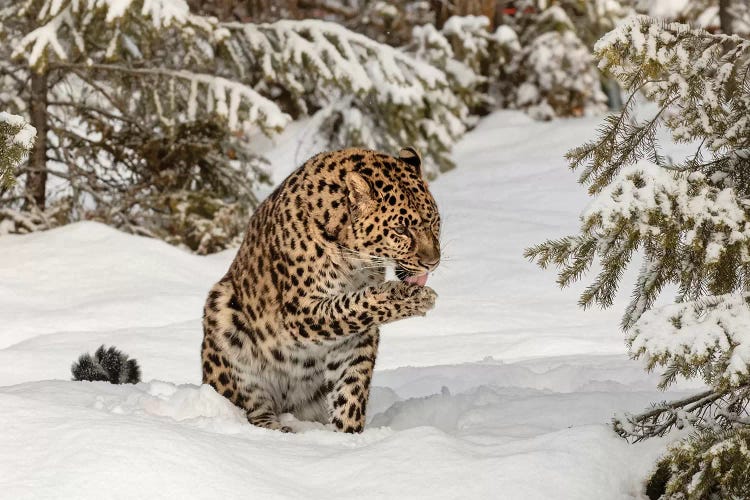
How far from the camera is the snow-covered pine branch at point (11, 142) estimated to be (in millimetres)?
4305

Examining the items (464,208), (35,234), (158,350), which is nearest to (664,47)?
(158,350)

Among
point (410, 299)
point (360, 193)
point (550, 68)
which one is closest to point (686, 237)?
point (410, 299)

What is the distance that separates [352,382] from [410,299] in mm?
Result: 715

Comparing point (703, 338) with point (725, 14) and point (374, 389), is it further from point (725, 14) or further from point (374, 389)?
point (725, 14)

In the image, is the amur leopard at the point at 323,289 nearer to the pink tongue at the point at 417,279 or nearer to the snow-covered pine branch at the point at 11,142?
the pink tongue at the point at 417,279

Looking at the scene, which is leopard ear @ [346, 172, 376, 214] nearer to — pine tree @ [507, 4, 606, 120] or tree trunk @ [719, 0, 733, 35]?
tree trunk @ [719, 0, 733, 35]

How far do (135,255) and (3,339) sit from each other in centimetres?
209

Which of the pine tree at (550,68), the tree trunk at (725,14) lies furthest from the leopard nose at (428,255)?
the pine tree at (550,68)

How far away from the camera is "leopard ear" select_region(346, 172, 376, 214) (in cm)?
478

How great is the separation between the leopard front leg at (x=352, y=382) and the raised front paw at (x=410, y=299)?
58 cm

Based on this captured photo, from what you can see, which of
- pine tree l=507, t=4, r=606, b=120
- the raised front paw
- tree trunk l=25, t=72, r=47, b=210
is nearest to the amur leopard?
the raised front paw

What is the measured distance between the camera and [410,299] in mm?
4516

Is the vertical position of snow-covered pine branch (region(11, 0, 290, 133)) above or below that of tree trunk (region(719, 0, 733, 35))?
below

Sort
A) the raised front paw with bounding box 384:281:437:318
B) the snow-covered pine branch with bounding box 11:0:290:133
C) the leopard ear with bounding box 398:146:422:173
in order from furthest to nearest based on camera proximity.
Result: the snow-covered pine branch with bounding box 11:0:290:133, the leopard ear with bounding box 398:146:422:173, the raised front paw with bounding box 384:281:437:318
